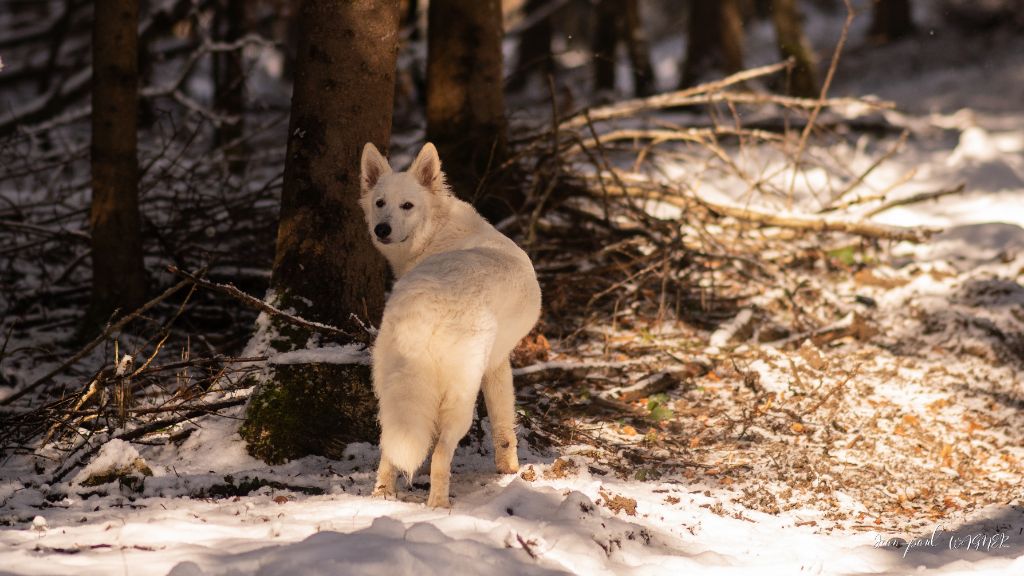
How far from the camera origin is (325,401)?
5121 millimetres

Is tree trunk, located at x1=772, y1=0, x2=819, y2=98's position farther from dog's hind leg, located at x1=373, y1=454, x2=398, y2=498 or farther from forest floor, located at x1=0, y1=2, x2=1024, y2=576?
dog's hind leg, located at x1=373, y1=454, x2=398, y2=498

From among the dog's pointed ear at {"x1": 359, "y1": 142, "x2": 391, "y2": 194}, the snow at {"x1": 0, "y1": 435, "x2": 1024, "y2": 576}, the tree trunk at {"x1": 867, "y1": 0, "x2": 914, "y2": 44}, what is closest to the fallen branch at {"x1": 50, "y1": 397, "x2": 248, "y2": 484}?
the snow at {"x1": 0, "y1": 435, "x2": 1024, "y2": 576}

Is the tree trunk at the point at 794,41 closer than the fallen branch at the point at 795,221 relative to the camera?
No

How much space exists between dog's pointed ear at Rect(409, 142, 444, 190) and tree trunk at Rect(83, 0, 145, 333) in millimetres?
2925

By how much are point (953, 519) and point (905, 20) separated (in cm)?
2108

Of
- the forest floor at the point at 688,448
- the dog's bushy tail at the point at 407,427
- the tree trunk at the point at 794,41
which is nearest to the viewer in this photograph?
the forest floor at the point at 688,448

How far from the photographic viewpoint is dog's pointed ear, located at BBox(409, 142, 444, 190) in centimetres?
517

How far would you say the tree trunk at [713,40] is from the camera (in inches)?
679

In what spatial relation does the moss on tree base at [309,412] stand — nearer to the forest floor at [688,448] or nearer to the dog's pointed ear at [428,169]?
the forest floor at [688,448]

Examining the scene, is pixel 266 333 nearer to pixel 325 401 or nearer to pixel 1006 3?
pixel 325 401

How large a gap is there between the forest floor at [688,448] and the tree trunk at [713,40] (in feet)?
22.6

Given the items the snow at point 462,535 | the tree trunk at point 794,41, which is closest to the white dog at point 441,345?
the snow at point 462,535

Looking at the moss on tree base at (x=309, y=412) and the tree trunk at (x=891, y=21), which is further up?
the tree trunk at (x=891, y=21)

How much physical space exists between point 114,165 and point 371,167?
9.17ft
